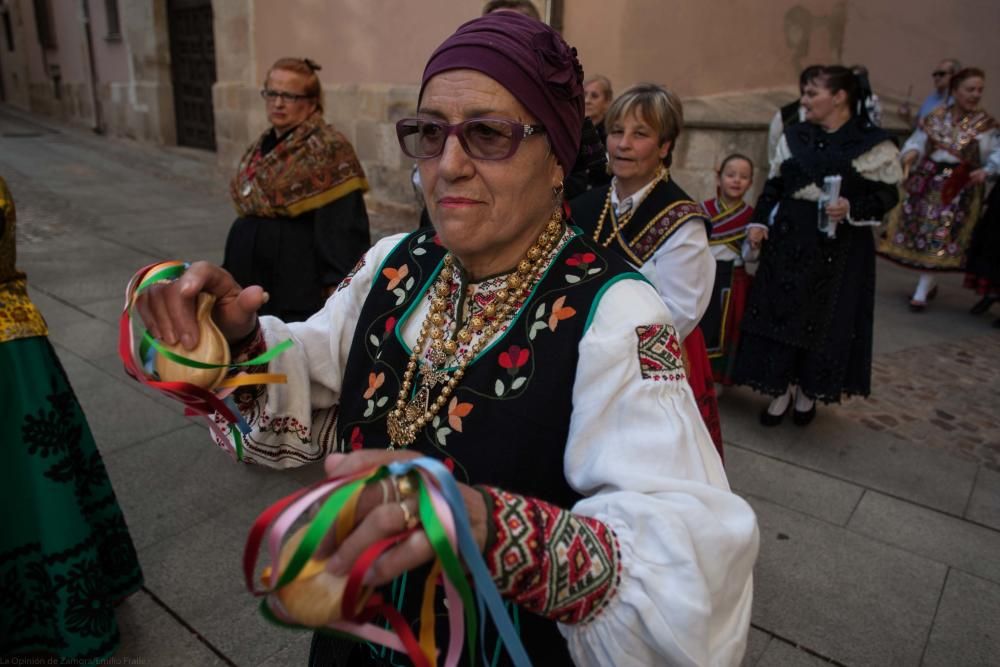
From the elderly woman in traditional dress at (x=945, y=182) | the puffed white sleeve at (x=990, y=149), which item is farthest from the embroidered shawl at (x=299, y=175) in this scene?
the puffed white sleeve at (x=990, y=149)

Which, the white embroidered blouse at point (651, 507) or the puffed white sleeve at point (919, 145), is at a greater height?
the puffed white sleeve at point (919, 145)

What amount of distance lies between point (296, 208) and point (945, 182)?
6.35 metres

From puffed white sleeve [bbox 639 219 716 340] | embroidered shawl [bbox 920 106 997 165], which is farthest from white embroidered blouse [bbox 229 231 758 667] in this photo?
embroidered shawl [bbox 920 106 997 165]

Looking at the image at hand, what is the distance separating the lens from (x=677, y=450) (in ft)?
3.61

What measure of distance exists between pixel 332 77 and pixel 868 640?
9.20 m

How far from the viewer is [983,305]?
23.1 feet

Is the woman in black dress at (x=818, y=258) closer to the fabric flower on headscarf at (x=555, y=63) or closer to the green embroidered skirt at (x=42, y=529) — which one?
the fabric flower on headscarf at (x=555, y=63)

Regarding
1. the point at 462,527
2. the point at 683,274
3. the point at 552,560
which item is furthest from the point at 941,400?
the point at 462,527

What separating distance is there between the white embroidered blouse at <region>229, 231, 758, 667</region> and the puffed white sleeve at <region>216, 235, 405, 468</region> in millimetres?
596

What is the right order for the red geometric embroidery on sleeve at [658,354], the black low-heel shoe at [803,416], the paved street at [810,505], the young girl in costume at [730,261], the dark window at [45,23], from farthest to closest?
the dark window at [45,23] → the young girl in costume at [730,261] → the black low-heel shoe at [803,416] → the paved street at [810,505] → the red geometric embroidery on sleeve at [658,354]

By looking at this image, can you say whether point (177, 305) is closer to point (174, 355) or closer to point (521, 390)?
point (174, 355)

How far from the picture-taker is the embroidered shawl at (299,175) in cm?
371

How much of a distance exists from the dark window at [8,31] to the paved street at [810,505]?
18887mm

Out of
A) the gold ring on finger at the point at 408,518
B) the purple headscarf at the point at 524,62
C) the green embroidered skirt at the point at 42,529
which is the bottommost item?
the green embroidered skirt at the point at 42,529
